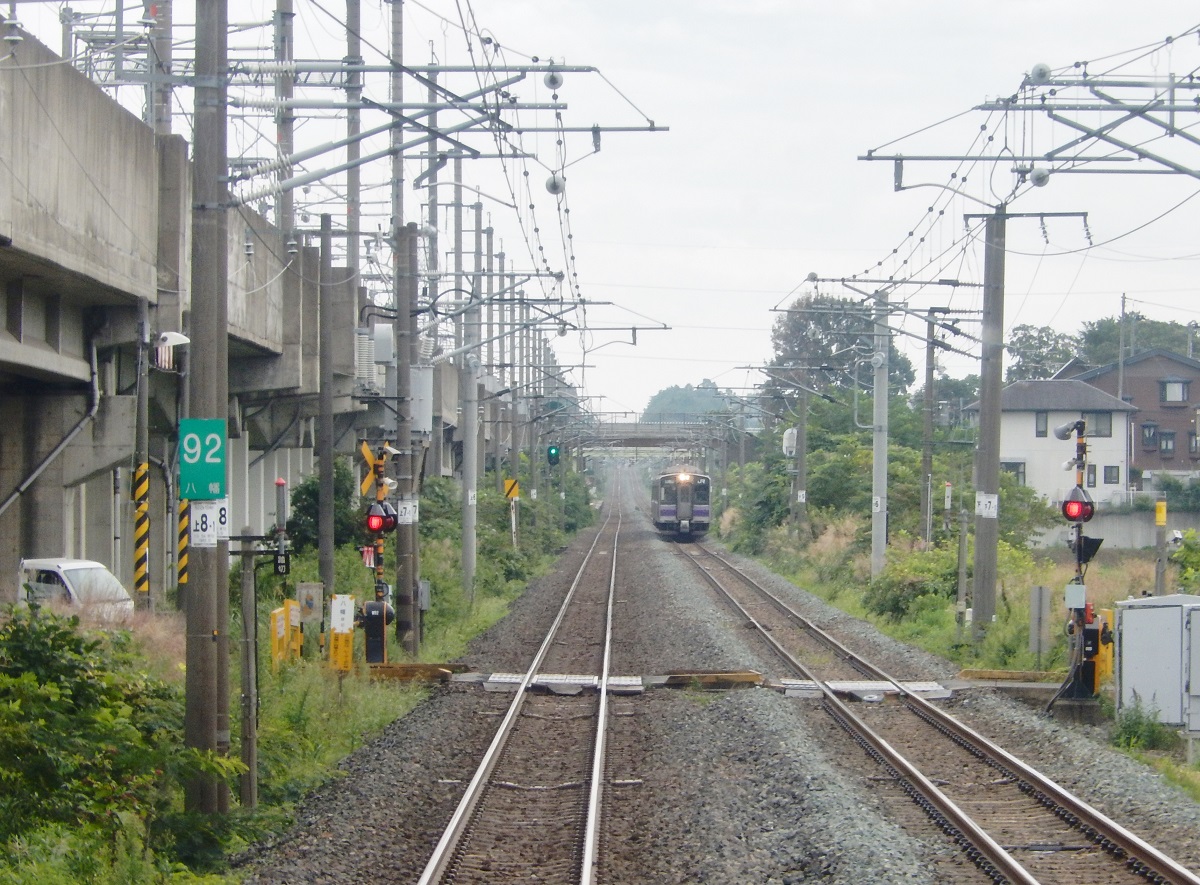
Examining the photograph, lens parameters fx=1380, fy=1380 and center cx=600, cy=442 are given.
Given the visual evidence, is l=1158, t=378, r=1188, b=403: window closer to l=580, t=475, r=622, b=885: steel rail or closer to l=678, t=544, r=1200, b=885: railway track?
l=678, t=544, r=1200, b=885: railway track

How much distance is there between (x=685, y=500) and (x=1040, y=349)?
56204mm

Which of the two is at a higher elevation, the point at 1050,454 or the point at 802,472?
the point at 1050,454

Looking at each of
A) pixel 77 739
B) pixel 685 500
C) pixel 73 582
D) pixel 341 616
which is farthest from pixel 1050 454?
pixel 77 739

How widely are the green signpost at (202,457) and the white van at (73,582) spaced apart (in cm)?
661

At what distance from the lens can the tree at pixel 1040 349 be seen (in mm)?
105625

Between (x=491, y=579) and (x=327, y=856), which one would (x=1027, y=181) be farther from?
(x=491, y=579)

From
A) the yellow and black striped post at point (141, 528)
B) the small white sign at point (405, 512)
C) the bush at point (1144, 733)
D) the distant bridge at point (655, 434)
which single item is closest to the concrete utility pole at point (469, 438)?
the small white sign at point (405, 512)

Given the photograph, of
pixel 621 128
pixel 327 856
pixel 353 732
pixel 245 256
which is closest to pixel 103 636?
pixel 353 732

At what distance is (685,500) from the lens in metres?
63.7

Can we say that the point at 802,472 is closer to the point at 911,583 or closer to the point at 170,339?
the point at 911,583

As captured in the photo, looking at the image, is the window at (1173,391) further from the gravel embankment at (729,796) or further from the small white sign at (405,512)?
the small white sign at (405,512)

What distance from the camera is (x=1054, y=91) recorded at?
1566 centimetres

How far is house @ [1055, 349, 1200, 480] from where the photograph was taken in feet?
222

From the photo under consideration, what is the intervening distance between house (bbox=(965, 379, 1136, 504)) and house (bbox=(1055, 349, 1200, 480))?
16.3 feet
